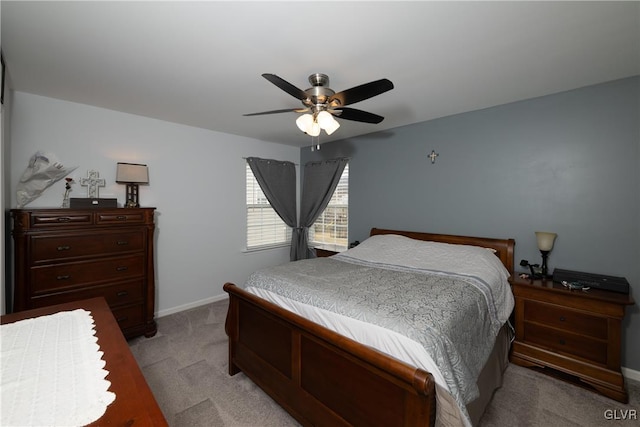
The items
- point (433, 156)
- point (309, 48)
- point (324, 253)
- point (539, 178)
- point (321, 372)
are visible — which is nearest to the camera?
point (321, 372)

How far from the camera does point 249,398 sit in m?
2.02

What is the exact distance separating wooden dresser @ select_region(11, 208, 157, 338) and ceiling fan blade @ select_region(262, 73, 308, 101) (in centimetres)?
210

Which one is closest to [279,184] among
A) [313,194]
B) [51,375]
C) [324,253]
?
[313,194]

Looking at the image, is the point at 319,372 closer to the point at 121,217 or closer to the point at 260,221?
the point at 121,217

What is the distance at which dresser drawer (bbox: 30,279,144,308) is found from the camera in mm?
2354

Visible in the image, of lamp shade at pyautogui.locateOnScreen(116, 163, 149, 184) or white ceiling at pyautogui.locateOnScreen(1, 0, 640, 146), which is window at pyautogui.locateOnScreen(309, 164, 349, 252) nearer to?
white ceiling at pyautogui.locateOnScreen(1, 0, 640, 146)

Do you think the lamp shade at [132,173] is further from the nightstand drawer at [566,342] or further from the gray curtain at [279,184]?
the nightstand drawer at [566,342]

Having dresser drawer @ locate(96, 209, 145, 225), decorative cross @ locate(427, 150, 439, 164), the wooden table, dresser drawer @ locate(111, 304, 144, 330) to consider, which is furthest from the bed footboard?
decorative cross @ locate(427, 150, 439, 164)

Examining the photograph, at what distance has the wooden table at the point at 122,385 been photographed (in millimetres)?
757

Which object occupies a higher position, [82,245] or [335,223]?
[335,223]

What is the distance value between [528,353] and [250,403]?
239 cm

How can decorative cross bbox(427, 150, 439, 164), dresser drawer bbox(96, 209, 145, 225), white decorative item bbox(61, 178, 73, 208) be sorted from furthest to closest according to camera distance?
decorative cross bbox(427, 150, 439, 164), white decorative item bbox(61, 178, 73, 208), dresser drawer bbox(96, 209, 145, 225)

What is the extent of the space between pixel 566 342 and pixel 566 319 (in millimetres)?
195

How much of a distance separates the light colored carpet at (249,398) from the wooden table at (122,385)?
1.02 m
